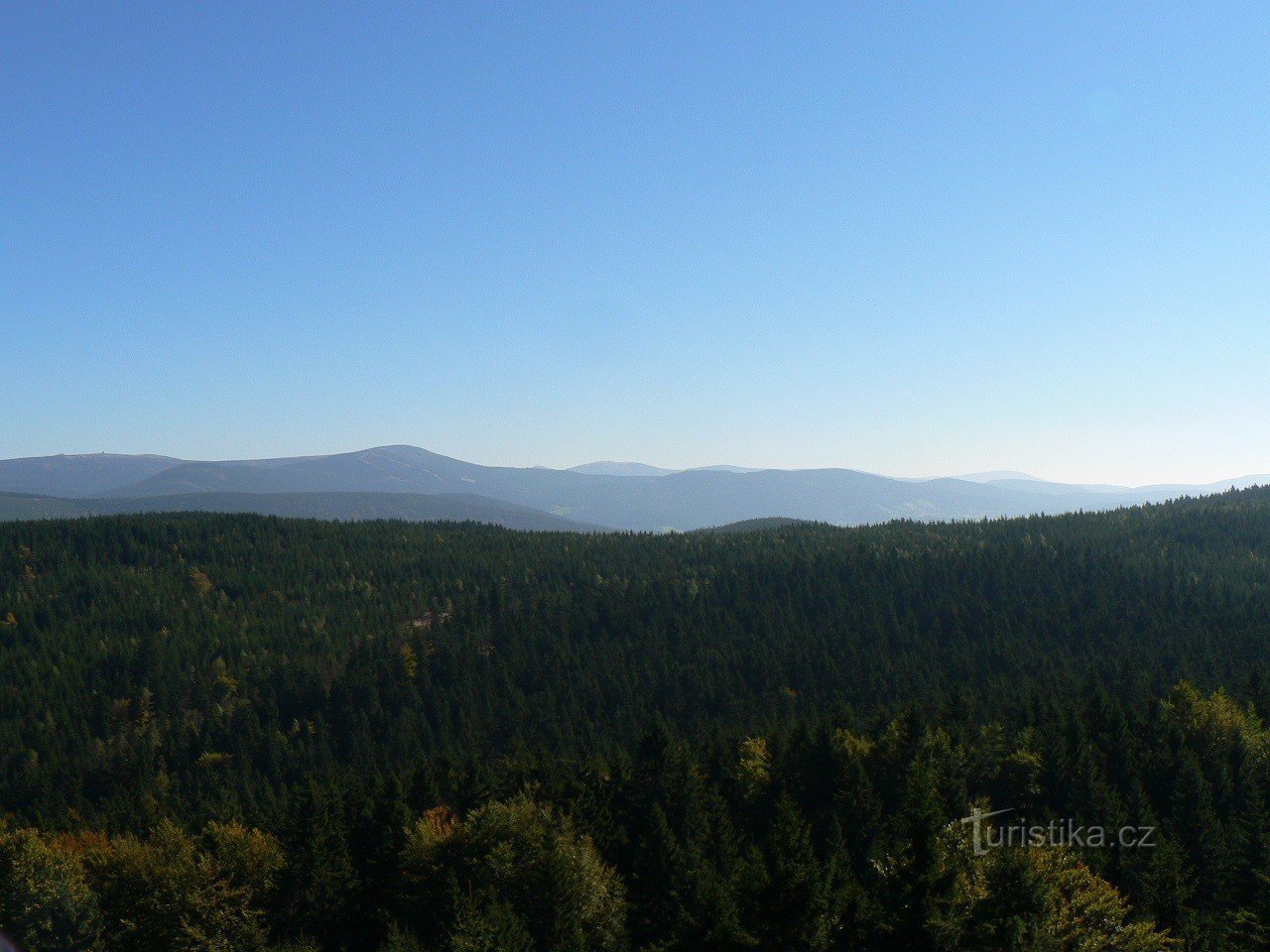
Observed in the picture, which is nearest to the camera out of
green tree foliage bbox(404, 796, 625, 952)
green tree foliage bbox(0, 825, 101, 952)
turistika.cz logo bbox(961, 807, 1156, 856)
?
green tree foliage bbox(404, 796, 625, 952)

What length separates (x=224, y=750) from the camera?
184 meters

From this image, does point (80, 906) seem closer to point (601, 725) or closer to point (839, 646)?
point (601, 725)

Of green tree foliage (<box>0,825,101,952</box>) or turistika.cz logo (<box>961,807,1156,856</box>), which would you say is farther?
green tree foliage (<box>0,825,101,952</box>)

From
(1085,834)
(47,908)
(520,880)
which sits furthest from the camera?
(1085,834)

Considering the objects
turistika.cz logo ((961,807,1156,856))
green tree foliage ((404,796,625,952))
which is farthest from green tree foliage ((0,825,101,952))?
turistika.cz logo ((961,807,1156,856))

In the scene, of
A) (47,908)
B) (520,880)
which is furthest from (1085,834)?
(47,908)

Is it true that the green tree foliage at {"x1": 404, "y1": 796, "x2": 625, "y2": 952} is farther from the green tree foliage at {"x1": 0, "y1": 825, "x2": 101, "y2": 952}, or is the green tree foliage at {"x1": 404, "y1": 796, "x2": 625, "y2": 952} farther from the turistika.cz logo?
the turistika.cz logo

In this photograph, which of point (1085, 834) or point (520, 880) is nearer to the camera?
point (520, 880)

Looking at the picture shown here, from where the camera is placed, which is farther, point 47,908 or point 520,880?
point 47,908

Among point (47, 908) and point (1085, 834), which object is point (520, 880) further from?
point (1085, 834)

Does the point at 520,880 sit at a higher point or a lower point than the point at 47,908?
higher

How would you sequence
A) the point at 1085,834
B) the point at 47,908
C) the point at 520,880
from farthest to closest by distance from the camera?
the point at 1085,834, the point at 47,908, the point at 520,880

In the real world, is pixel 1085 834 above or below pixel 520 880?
above

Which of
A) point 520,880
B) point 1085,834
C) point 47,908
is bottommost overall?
point 47,908
